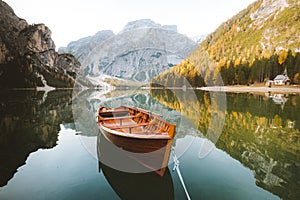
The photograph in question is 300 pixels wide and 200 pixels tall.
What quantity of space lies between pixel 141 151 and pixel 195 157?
413 centimetres

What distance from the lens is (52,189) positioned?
7797 mm

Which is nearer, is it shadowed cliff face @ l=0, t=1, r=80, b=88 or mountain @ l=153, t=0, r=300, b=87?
mountain @ l=153, t=0, r=300, b=87

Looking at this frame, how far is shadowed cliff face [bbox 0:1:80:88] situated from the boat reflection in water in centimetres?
12042

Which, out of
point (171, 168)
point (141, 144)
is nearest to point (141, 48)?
point (141, 144)

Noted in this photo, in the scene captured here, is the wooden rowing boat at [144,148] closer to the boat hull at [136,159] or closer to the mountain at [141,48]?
the boat hull at [136,159]

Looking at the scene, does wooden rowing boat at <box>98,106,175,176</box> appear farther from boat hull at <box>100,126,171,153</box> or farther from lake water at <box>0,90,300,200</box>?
lake water at <box>0,90,300,200</box>

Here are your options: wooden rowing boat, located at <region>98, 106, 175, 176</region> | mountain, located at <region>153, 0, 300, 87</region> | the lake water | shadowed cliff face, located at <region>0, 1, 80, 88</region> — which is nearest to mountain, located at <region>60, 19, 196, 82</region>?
wooden rowing boat, located at <region>98, 106, 175, 176</region>

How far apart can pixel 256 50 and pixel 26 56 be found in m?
175

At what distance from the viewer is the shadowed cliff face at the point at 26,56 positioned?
131 metres

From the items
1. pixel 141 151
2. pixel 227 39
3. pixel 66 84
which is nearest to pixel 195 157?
pixel 141 151

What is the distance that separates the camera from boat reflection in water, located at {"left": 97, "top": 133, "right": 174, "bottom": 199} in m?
7.38

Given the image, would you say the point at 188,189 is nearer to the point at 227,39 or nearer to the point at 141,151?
the point at 141,151

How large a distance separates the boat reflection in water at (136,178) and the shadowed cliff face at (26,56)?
12042 centimetres

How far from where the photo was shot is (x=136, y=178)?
855 cm
